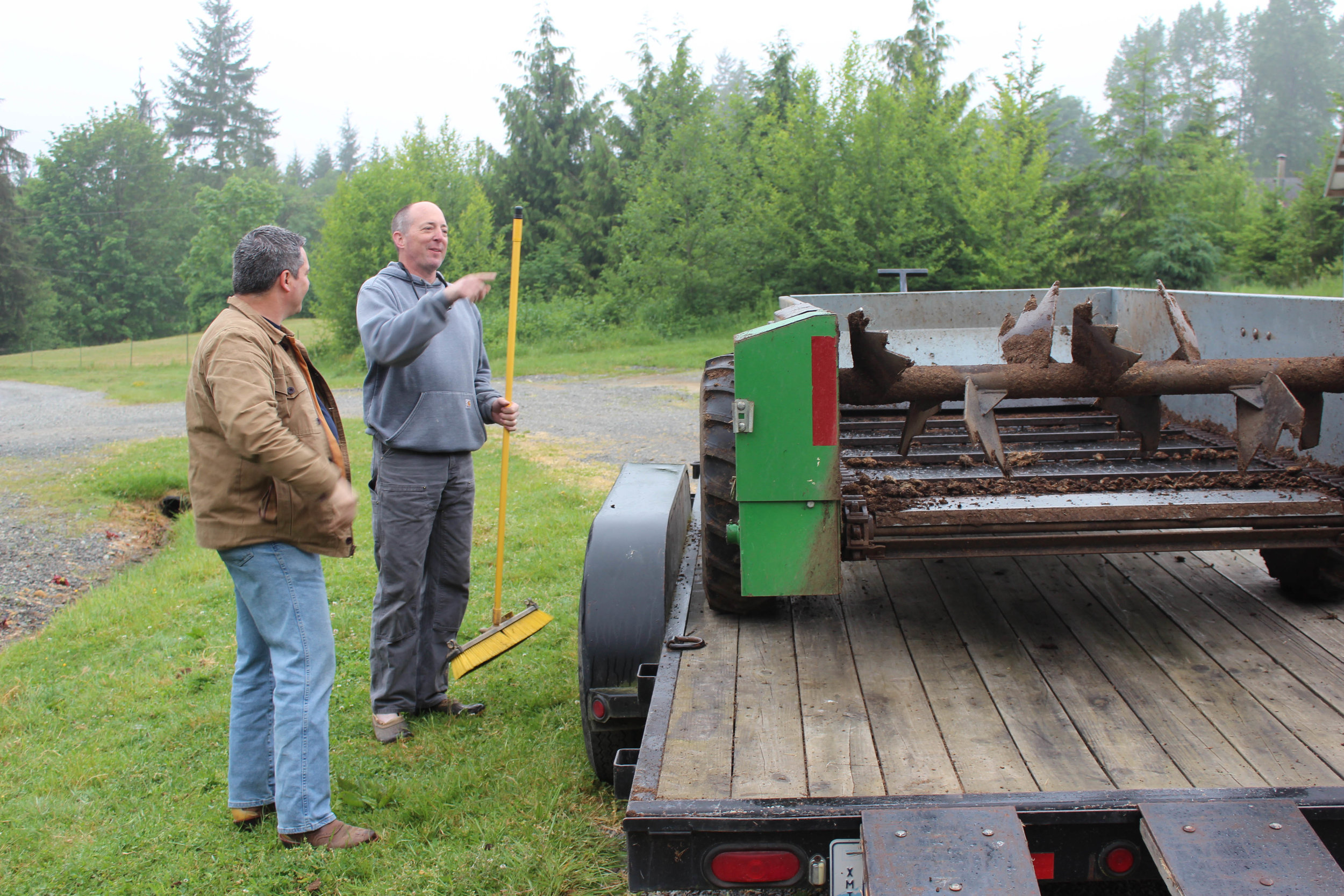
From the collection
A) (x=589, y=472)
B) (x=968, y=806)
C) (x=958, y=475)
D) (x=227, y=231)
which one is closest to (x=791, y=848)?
(x=968, y=806)

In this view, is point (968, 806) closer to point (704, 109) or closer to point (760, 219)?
point (760, 219)

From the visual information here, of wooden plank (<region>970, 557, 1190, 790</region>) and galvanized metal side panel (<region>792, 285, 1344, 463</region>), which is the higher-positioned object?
galvanized metal side panel (<region>792, 285, 1344, 463</region>)

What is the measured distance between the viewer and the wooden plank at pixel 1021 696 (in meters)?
2.14

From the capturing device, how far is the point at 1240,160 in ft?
149

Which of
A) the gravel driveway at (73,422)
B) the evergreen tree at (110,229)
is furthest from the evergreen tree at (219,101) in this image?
the gravel driveway at (73,422)

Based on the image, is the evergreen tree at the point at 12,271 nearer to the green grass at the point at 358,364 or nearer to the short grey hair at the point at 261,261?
the green grass at the point at 358,364

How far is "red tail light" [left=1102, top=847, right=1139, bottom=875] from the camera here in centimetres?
193

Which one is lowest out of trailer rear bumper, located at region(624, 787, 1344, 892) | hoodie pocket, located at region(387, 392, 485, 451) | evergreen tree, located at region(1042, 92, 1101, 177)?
trailer rear bumper, located at region(624, 787, 1344, 892)

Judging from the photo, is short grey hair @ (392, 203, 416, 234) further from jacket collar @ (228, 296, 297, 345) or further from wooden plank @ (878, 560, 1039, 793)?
wooden plank @ (878, 560, 1039, 793)

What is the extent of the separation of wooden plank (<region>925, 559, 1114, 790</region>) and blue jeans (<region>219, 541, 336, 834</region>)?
1.96m

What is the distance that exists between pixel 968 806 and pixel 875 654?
97 cm

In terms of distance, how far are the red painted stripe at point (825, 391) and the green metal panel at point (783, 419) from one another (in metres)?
0.01

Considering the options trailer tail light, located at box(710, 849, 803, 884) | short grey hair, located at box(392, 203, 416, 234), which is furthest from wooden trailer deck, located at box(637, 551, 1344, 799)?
short grey hair, located at box(392, 203, 416, 234)

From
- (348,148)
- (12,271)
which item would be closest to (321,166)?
(348,148)
